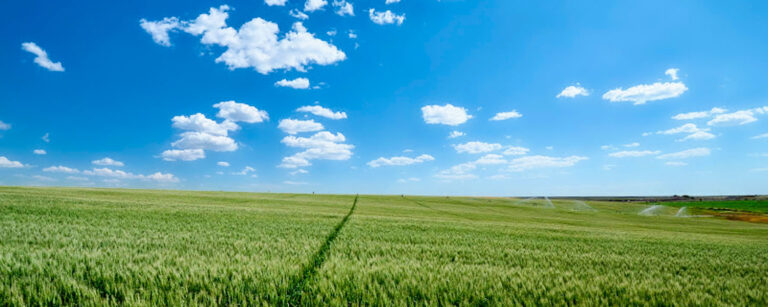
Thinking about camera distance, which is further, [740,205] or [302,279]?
[740,205]

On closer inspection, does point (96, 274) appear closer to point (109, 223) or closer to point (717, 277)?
point (109, 223)

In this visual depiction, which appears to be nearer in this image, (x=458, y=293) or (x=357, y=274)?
(x=458, y=293)

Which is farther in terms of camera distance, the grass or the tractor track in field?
the grass

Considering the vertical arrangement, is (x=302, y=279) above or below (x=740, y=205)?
above

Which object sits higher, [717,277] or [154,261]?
[154,261]

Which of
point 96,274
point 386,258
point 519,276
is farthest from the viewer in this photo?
point 386,258

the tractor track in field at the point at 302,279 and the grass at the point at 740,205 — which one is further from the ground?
the tractor track in field at the point at 302,279

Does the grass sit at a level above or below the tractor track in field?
below


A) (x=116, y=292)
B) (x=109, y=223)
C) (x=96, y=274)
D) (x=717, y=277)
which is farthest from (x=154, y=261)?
(x=717, y=277)

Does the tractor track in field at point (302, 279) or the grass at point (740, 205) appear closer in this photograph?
the tractor track in field at point (302, 279)

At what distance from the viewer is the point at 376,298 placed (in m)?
4.16

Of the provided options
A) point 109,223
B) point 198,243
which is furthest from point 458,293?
point 109,223

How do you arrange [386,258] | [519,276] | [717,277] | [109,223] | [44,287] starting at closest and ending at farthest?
[44,287]
[519,276]
[717,277]
[386,258]
[109,223]

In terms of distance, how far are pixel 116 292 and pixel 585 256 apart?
31.1ft
